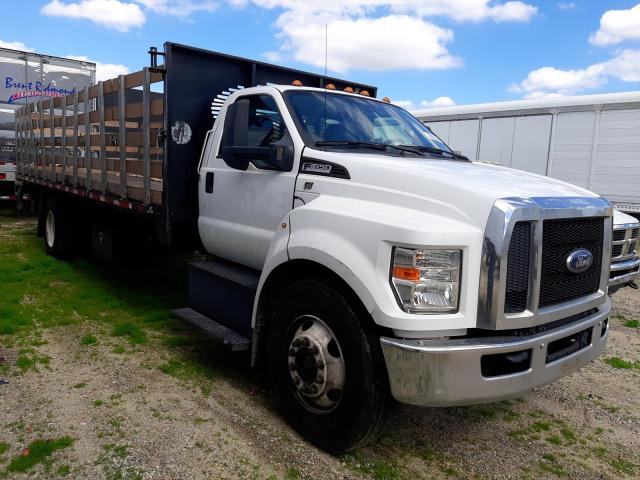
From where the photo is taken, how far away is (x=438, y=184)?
2.80 m

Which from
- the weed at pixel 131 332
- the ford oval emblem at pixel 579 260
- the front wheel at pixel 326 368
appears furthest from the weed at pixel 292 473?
the weed at pixel 131 332

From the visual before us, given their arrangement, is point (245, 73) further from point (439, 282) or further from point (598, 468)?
point (598, 468)

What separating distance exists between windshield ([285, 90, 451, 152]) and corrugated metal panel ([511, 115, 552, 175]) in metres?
8.52

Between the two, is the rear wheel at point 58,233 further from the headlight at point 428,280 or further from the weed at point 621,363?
the weed at point 621,363

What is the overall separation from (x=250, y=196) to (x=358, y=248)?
4.44ft

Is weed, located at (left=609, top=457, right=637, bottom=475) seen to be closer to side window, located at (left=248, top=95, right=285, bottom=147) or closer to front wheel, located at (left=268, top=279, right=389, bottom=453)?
front wheel, located at (left=268, top=279, right=389, bottom=453)

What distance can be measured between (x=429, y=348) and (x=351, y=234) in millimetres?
718

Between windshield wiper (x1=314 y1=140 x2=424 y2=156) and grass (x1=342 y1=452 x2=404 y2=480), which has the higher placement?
windshield wiper (x1=314 y1=140 x2=424 y2=156)

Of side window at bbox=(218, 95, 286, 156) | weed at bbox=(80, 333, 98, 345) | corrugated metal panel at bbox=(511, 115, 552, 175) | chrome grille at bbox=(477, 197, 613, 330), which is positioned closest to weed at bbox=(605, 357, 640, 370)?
chrome grille at bbox=(477, 197, 613, 330)

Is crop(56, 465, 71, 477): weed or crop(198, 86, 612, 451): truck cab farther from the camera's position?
crop(56, 465, 71, 477): weed

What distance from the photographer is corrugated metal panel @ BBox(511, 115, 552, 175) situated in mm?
11797

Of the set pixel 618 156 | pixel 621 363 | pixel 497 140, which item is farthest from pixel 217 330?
pixel 497 140

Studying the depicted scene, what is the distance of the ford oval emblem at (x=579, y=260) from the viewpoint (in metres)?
2.85

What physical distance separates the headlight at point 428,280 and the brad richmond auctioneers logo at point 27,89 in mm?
13764
